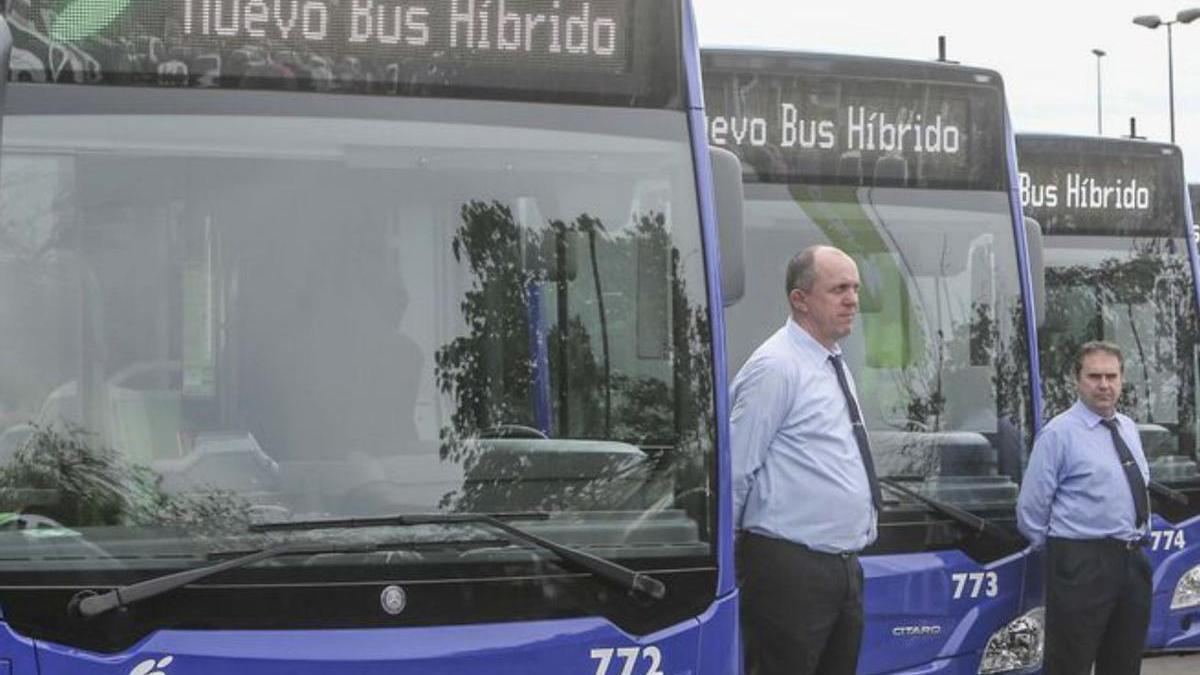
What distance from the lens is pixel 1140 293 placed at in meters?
10.7

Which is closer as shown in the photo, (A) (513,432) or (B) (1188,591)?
(A) (513,432)

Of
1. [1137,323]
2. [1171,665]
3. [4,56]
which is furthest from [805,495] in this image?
[1171,665]

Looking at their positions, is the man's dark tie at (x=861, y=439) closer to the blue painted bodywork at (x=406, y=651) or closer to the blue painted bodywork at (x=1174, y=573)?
the blue painted bodywork at (x=406, y=651)

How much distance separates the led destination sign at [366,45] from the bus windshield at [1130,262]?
5.80 m

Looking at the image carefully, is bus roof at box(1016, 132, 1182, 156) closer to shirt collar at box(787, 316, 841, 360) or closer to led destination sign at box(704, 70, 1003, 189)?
led destination sign at box(704, 70, 1003, 189)

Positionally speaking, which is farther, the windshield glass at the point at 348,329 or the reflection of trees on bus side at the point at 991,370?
the reflection of trees on bus side at the point at 991,370

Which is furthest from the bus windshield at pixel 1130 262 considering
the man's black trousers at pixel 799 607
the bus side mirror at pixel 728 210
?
the bus side mirror at pixel 728 210

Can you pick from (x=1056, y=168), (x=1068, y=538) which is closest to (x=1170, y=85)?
(x=1056, y=168)

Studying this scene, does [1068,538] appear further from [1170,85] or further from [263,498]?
[1170,85]

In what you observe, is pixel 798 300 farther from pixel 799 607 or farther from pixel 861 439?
pixel 799 607

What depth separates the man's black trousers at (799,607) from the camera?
5984mm

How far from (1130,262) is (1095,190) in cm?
42

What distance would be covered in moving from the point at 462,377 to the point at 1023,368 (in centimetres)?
362

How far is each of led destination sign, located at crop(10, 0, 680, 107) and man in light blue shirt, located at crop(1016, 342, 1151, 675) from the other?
3.49 m
